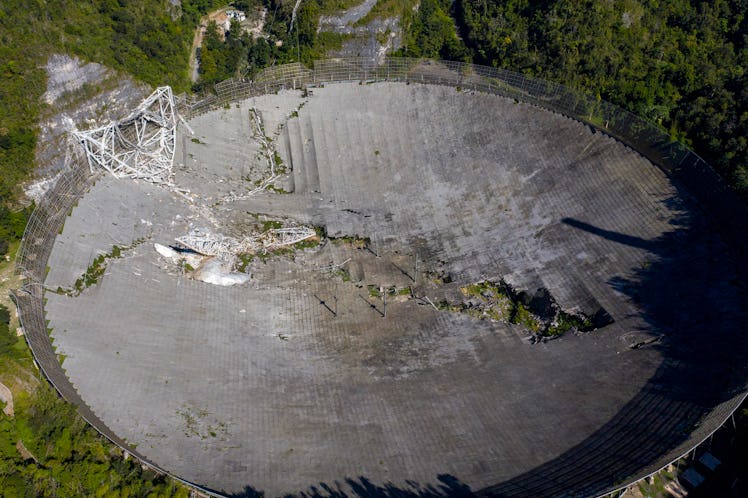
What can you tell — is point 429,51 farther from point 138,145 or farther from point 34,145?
point 34,145

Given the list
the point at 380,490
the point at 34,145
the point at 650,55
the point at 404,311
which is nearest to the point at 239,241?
the point at 404,311

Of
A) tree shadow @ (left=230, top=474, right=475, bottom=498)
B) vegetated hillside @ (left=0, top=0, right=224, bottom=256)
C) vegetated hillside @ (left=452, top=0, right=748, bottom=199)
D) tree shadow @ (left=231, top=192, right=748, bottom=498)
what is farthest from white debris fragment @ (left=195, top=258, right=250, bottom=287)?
vegetated hillside @ (left=452, top=0, right=748, bottom=199)

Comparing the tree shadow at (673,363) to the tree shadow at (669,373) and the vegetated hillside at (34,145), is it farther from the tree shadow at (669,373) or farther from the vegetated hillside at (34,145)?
the vegetated hillside at (34,145)

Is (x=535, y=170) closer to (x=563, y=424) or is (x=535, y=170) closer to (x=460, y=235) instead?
(x=460, y=235)

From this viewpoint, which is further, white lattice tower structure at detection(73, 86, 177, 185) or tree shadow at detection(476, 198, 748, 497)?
white lattice tower structure at detection(73, 86, 177, 185)

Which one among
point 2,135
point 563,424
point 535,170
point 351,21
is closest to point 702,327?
point 563,424

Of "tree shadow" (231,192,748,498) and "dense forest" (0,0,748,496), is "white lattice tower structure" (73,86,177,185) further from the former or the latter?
"tree shadow" (231,192,748,498)

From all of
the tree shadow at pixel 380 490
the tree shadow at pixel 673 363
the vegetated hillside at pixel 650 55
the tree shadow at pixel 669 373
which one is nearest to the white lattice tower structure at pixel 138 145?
the tree shadow at pixel 380 490
